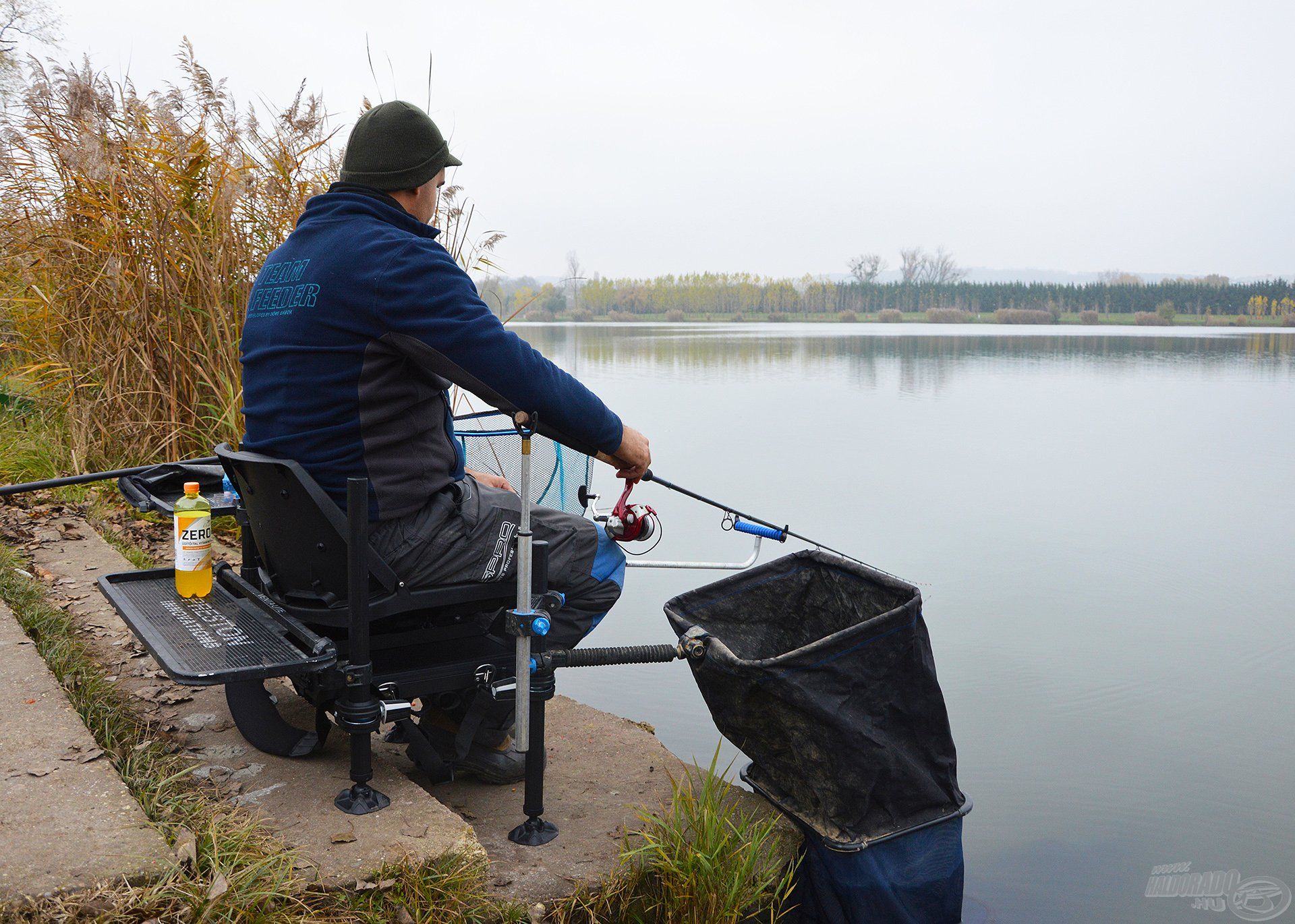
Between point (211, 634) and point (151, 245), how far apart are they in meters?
3.51

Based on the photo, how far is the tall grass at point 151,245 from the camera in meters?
4.97

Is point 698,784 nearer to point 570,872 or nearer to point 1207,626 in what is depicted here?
point 570,872

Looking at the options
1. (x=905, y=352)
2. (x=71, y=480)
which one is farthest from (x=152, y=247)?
(x=905, y=352)

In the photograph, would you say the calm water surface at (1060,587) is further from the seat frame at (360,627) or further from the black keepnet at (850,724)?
the seat frame at (360,627)

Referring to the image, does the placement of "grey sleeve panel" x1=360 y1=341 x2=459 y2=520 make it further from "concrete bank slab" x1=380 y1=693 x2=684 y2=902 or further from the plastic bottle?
"concrete bank slab" x1=380 y1=693 x2=684 y2=902

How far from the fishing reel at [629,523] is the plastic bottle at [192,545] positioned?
938mm

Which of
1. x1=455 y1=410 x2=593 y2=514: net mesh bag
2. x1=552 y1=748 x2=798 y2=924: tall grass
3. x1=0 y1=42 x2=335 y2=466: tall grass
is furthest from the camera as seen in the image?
x1=0 y1=42 x2=335 y2=466: tall grass

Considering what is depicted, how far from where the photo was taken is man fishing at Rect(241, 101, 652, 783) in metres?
2.03

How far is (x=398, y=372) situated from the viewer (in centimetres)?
211

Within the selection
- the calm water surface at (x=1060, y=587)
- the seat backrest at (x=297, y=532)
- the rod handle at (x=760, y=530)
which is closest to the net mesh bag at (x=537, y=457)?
the calm water surface at (x=1060, y=587)

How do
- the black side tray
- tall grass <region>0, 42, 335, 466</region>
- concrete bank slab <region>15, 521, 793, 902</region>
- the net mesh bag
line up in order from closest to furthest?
the black side tray → concrete bank slab <region>15, 521, 793, 902</region> → the net mesh bag → tall grass <region>0, 42, 335, 466</region>

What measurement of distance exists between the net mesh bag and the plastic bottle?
71cm

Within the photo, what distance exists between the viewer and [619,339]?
3059cm

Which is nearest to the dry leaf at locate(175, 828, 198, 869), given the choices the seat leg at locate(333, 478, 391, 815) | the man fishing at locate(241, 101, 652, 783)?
the seat leg at locate(333, 478, 391, 815)
